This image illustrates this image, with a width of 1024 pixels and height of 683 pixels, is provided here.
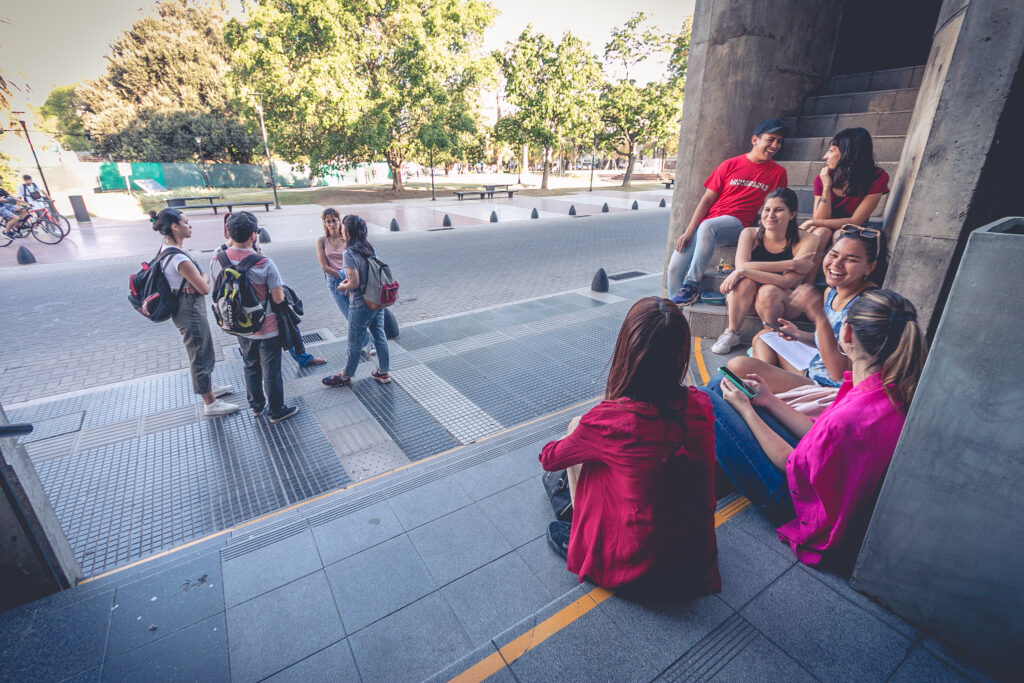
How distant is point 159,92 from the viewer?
36562 millimetres

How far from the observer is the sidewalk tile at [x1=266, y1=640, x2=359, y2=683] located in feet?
7.31

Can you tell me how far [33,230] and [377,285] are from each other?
1706 cm

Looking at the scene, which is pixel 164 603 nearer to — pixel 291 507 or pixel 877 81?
pixel 291 507

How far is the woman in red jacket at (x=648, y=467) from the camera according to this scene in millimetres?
2033

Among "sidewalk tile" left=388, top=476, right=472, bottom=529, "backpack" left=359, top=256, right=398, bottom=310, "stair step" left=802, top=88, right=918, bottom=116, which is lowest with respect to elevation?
"sidewalk tile" left=388, top=476, right=472, bottom=529

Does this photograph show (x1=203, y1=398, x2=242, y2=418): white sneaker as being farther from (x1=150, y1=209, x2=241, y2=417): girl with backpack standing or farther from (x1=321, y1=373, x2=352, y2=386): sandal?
(x1=321, y1=373, x2=352, y2=386): sandal

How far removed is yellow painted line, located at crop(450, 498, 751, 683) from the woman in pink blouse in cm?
120

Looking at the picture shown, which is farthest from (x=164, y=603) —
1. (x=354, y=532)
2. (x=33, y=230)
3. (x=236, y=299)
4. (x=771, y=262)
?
(x=33, y=230)

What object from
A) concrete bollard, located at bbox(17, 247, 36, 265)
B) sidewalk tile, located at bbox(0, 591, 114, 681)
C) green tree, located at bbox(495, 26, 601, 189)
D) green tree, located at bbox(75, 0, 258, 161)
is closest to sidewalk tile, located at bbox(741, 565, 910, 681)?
sidewalk tile, located at bbox(0, 591, 114, 681)

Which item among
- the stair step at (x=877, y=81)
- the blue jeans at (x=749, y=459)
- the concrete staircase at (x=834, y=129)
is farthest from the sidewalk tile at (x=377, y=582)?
the stair step at (x=877, y=81)

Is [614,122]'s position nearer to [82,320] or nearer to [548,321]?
[548,321]

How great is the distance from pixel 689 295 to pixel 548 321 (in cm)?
252

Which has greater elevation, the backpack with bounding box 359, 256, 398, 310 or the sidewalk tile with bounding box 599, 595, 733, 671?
the backpack with bounding box 359, 256, 398, 310

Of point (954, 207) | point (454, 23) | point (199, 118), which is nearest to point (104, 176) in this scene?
point (199, 118)
